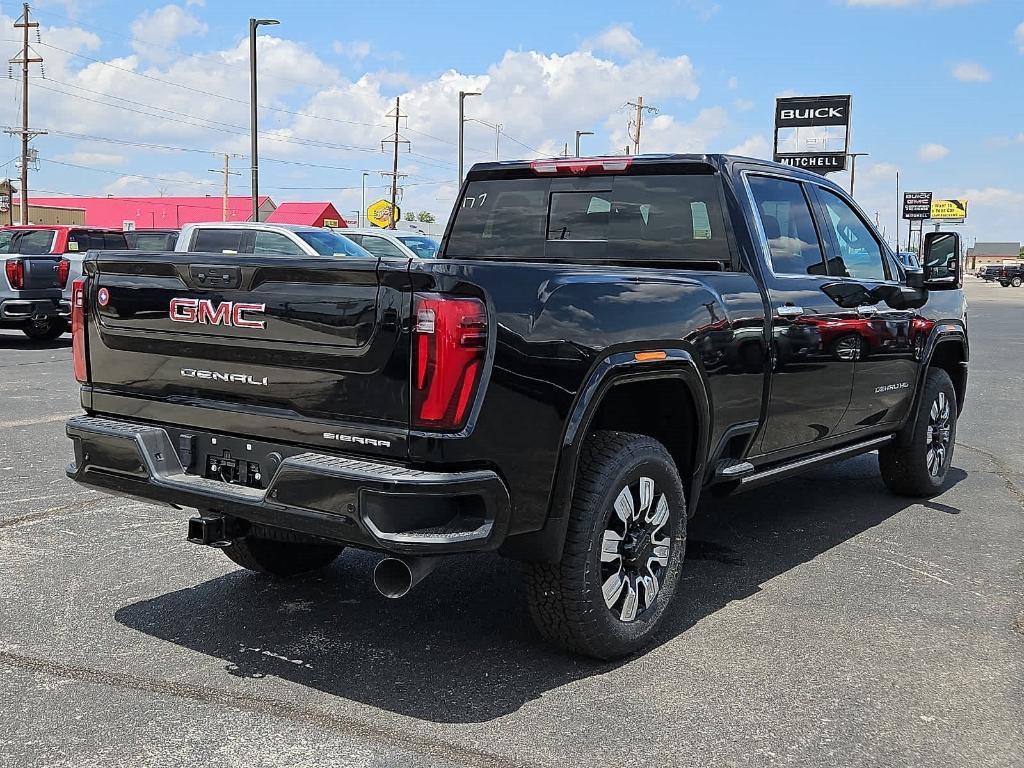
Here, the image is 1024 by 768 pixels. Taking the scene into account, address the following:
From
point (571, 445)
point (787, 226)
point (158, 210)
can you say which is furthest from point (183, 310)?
point (158, 210)

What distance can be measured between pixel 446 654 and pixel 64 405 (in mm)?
7416

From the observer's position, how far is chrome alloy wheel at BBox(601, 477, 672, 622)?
417cm

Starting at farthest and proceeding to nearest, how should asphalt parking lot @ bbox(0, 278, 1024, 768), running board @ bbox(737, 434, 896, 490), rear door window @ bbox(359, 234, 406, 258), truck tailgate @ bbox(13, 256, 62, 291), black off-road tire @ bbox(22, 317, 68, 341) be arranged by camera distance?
black off-road tire @ bbox(22, 317, 68, 341) → rear door window @ bbox(359, 234, 406, 258) → truck tailgate @ bbox(13, 256, 62, 291) → running board @ bbox(737, 434, 896, 490) → asphalt parking lot @ bbox(0, 278, 1024, 768)

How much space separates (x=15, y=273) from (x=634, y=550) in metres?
14.3

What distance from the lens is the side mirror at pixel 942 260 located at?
652cm

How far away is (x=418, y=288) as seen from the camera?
353 centimetres

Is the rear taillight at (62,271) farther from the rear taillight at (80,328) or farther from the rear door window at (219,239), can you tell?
the rear taillight at (80,328)

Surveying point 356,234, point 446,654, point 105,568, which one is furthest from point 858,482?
point 356,234

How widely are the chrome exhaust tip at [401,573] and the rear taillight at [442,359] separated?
460mm

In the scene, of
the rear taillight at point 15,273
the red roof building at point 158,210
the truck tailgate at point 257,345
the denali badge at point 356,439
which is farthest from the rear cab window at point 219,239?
the red roof building at point 158,210

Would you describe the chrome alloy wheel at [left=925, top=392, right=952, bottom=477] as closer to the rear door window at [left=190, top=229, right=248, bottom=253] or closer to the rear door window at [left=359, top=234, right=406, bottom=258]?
the rear door window at [left=190, top=229, right=248, bottom=253]

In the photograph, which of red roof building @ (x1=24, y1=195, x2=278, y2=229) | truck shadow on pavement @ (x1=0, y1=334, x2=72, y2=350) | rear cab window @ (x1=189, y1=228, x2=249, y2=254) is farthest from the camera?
red roof building @ (x1=24, y1=195, x2=278, y2=229)

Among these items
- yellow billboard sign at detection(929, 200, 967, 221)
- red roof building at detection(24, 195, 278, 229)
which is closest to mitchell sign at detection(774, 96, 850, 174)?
red roof building at detection(24, 195, 278, 229)

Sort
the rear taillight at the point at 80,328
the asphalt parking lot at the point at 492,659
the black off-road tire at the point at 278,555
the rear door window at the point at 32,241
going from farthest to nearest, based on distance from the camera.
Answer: the rear door window at the point at 32,241, the black off-road tire at the point at 278,555, the rear taillight at the point at 80,328, the asphalt parking lot at the point at 492,659
